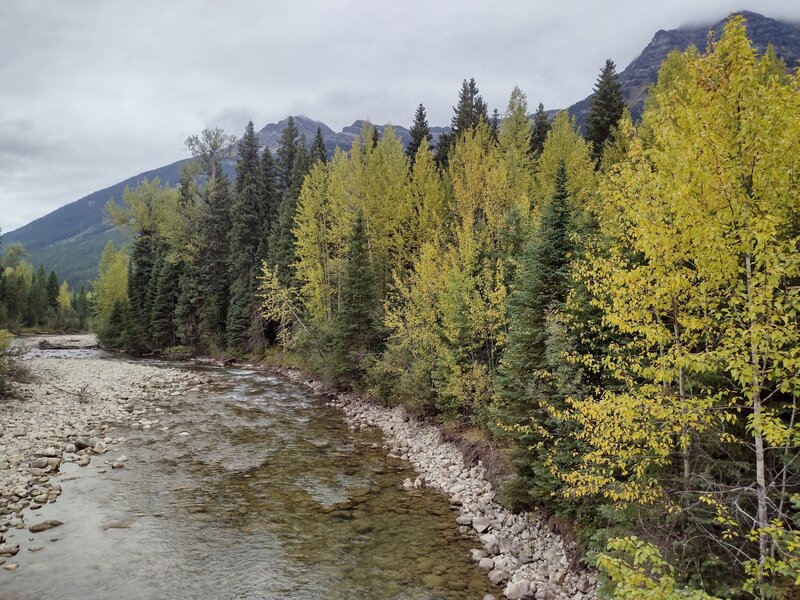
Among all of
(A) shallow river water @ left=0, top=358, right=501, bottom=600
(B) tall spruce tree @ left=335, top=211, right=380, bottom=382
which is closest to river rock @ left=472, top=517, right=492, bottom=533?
(A) shallow river water @ left=0, top=358, right=501, bottom=600

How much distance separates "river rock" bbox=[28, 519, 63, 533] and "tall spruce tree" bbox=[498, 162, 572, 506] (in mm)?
12970

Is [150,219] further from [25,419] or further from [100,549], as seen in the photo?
[100,549]

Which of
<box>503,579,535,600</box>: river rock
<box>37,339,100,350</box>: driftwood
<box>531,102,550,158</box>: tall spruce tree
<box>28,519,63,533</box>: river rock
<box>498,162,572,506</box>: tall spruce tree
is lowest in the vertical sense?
<box>503,579,535,600</box>: river rock

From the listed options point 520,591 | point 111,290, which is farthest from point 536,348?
point 111,290

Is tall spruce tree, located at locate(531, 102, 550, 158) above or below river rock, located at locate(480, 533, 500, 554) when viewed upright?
above

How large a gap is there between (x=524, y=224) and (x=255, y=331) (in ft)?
110

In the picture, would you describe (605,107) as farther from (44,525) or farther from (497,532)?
(44,525)

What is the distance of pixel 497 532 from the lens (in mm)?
13234

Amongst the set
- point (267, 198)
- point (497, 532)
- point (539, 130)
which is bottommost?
point (497, 532)

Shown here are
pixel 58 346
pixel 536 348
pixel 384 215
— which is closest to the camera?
pixel 536 348

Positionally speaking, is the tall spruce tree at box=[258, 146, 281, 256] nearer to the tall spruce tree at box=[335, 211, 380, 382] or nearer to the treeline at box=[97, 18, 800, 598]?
the treeline at box=[97, 18, 800, 598]

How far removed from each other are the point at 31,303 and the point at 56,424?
86934 mm

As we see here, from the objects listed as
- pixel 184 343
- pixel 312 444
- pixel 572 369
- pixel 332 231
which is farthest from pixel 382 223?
pixel 184 343

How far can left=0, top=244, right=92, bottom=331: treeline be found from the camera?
77.8 metres
